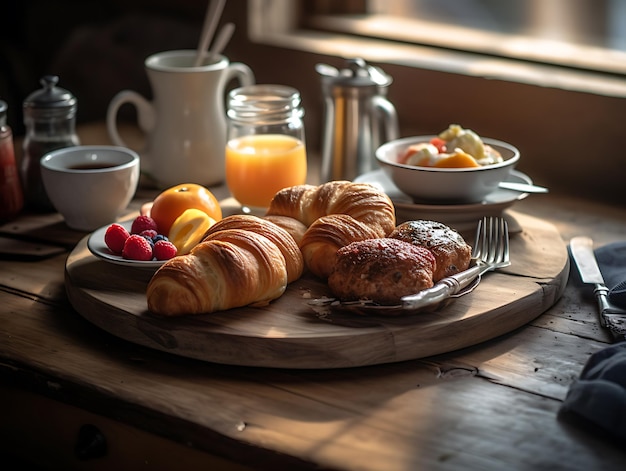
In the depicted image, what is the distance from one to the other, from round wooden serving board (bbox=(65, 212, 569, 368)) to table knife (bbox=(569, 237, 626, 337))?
46 millimetres

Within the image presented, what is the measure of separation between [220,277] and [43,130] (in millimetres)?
650

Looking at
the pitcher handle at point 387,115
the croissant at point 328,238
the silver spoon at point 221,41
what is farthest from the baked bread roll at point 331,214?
the silver spoon at point 221,41

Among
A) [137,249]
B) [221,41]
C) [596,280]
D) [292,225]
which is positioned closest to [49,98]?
[221,41]

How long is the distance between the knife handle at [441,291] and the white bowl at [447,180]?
0.78 feet

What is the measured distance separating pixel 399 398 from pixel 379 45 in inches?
47.0

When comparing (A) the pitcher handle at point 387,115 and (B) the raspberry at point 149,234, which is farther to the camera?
(A) the pitcher handle at point 387,115

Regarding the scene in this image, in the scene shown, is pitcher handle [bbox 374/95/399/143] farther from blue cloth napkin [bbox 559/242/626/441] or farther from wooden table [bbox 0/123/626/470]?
blue cloth napkin [bbox 559/242/626/441]

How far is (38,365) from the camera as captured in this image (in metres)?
1.04

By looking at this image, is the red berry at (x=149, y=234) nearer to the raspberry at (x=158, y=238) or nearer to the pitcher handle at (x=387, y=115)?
the raspberry at (x=158, y=238)

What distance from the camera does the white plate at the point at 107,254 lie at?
3.87 ft

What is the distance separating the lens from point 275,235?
1141mm

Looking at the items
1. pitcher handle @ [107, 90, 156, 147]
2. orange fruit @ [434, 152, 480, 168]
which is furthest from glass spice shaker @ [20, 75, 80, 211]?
orange fruit @ [434, 152, 480, 168]

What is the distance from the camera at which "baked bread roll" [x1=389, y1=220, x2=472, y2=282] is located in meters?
1.11

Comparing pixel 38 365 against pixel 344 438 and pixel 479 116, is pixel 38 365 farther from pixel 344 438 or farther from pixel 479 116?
pixel 479 116
